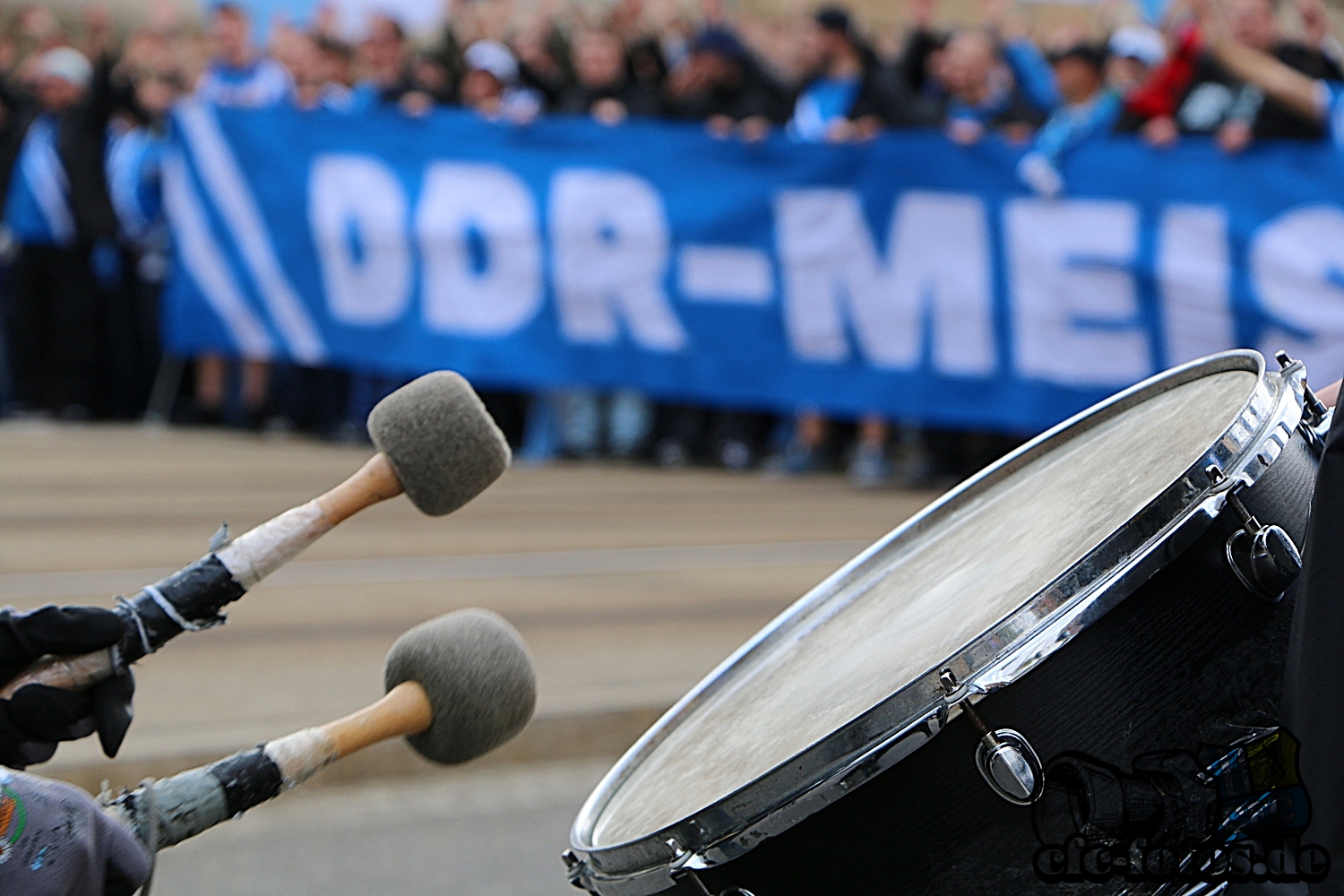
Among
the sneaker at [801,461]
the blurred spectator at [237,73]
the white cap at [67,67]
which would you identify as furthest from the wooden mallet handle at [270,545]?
the white cap at [67,67]

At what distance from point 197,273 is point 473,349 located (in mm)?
2194

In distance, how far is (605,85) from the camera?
945 cm

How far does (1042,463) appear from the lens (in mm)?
2100

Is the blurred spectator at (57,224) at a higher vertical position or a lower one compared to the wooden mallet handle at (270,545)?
lower

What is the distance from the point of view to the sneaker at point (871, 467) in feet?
28.1

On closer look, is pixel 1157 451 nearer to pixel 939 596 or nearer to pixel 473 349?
pixel 939 596

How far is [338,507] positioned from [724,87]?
772 cm

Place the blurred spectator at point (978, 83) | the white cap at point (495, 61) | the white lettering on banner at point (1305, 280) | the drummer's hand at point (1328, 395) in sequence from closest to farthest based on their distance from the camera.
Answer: the drummer's hand at point (1328, 395), the white lettering on banner at point (1305, 280), the blurred spectator at point (978, 83), the white cap at point (495, 61)

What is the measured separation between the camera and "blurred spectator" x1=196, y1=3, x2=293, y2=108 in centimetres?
1043

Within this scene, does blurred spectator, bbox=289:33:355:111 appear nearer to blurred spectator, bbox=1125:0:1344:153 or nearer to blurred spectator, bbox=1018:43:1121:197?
blurred spectator, bbox=1018:43:1121:197

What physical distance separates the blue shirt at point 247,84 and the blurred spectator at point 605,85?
6.74 feet

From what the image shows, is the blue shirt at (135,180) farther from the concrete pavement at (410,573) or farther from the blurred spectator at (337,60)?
the concrete pavement at (410,573)

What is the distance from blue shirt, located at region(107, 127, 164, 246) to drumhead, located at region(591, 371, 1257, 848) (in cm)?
951

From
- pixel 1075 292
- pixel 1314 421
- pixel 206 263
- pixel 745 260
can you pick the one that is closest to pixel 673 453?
pixel 745 260
